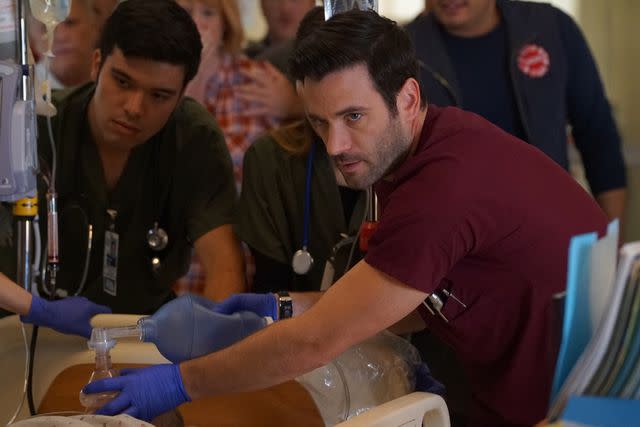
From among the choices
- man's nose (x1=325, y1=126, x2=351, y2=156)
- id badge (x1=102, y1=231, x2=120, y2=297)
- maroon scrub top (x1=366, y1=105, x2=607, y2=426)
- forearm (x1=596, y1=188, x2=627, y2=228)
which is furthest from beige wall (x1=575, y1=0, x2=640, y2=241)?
man's nose (x1=325, y1=126, x2=351, y2=156)

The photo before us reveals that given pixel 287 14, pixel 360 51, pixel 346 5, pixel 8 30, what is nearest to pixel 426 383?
pixel 360 51

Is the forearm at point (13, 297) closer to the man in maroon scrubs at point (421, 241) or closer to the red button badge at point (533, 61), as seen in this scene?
the man in maroon scrubs at point (421, 241)

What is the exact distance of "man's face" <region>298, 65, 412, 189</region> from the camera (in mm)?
1472

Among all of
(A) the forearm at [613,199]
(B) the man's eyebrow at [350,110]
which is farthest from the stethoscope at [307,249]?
(A) the forearm at [613,199]

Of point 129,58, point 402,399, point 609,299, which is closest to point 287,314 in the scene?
point 402,399

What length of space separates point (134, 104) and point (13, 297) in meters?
0.54

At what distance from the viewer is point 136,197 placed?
229 cm

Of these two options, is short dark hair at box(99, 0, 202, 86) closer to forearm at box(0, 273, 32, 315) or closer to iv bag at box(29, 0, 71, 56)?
iv bag at box(29, 0, 71, 56)

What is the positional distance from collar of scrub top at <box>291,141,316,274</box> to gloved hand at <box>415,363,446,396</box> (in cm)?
42

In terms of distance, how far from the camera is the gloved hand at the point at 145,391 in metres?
1.47

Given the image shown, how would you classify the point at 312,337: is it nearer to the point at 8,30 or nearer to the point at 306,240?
the point at 306,240

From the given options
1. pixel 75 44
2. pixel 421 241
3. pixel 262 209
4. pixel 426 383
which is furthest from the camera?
pixel 75 44

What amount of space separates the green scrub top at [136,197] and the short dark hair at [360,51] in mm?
792

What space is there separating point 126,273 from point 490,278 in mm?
1115
